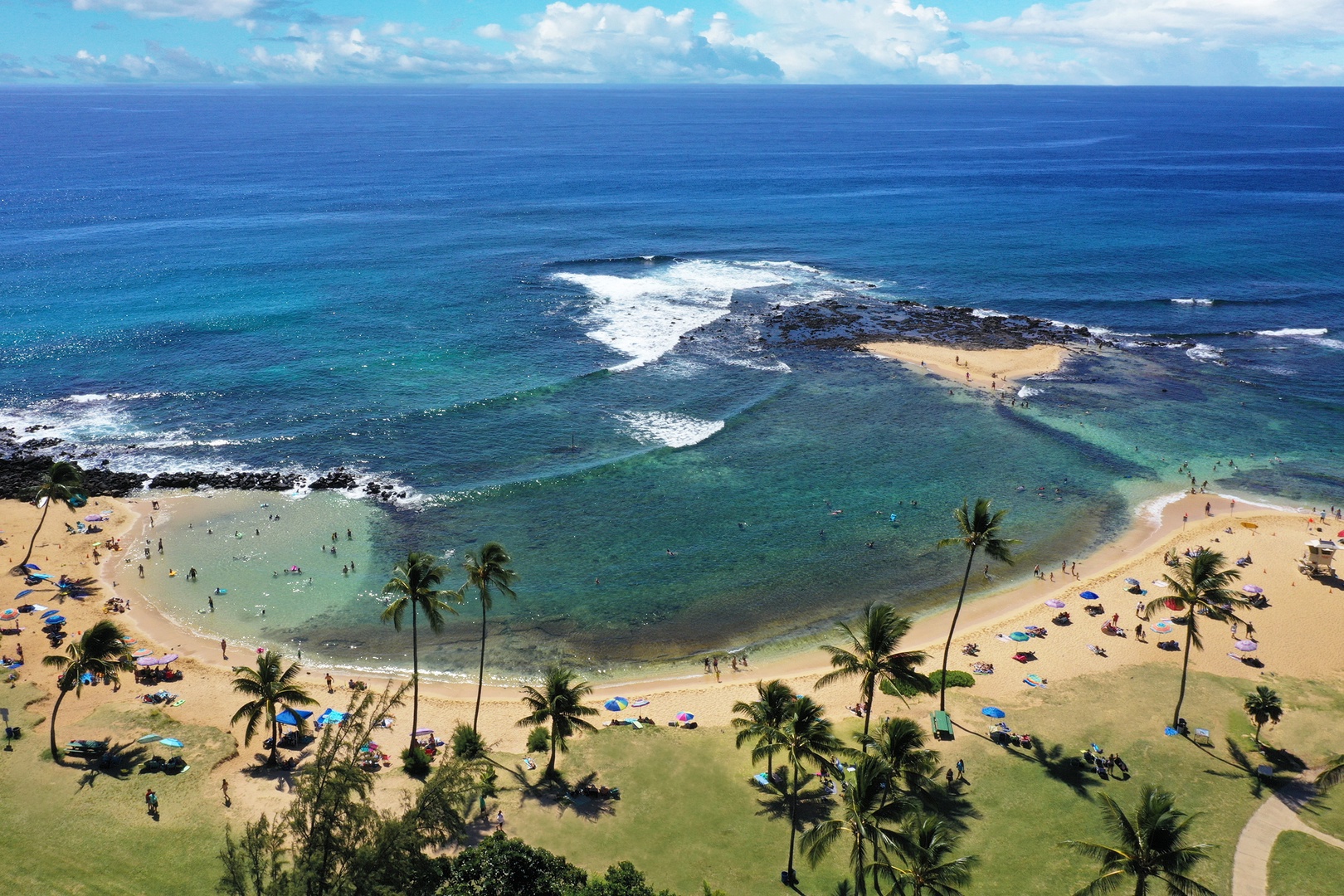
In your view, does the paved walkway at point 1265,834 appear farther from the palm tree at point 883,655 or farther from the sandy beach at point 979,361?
the sandy beach at point 979,361

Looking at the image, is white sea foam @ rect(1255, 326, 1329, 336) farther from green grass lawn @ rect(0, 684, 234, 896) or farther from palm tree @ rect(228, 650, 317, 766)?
green grass lawn @ rect(0, 684, 234, 896)

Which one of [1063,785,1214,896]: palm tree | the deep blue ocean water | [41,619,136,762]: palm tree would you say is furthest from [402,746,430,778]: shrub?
[1063,785,1214,896]: palm tree

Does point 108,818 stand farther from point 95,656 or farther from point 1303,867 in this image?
point 1303,867

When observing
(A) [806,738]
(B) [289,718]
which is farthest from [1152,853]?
(B) [289,718]

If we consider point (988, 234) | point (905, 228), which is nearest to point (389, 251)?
point (905, 228)

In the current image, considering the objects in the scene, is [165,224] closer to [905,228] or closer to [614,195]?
[614,195]

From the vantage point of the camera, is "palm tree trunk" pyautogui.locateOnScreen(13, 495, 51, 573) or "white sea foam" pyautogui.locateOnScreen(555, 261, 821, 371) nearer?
"palm tree trunk" pyautogui.locateOnScreen(13, 495, 51, 573)
